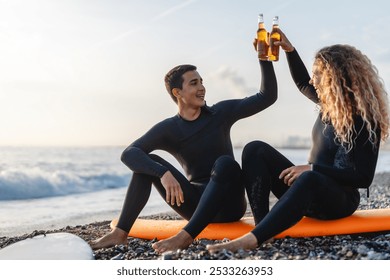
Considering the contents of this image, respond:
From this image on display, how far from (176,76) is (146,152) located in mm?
698

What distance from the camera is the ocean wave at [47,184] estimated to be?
1178 centimetres

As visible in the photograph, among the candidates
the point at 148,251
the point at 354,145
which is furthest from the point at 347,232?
the point at 148,251

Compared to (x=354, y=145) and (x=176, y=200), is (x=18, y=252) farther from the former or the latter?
(x=354, y=145)

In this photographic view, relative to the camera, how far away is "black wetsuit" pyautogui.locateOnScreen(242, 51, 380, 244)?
343cm

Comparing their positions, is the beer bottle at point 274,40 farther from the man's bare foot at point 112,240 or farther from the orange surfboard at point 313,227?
the man's bare foot at point 112,240

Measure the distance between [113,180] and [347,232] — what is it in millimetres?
12322

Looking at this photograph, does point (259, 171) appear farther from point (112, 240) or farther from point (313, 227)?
point (112, 240)

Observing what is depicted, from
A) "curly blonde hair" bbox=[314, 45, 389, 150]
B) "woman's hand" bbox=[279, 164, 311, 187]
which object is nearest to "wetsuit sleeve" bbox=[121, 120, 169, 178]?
"woman's hand" bbox=[279, 164, 311, 187]

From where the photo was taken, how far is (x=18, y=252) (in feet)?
12.7

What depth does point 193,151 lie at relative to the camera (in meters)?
4.29

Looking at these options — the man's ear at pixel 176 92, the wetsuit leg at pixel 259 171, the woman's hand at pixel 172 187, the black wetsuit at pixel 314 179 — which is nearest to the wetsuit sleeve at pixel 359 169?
the black wetsuit at pixel 314 179

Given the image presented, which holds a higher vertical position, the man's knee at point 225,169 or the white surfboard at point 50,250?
the man's knee at point 225,169

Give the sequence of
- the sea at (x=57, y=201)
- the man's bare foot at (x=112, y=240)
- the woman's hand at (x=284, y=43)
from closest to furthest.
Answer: the man's bare foot at (x=112, y=240) < the woman's hand at (x=284, y=43) < the sea at (x=57, y=201)

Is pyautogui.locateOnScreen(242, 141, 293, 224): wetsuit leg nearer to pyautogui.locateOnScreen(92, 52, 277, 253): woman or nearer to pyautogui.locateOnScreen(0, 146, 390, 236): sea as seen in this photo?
pyautogui.locateOnScreen(92, 52, 277, 253): woman
